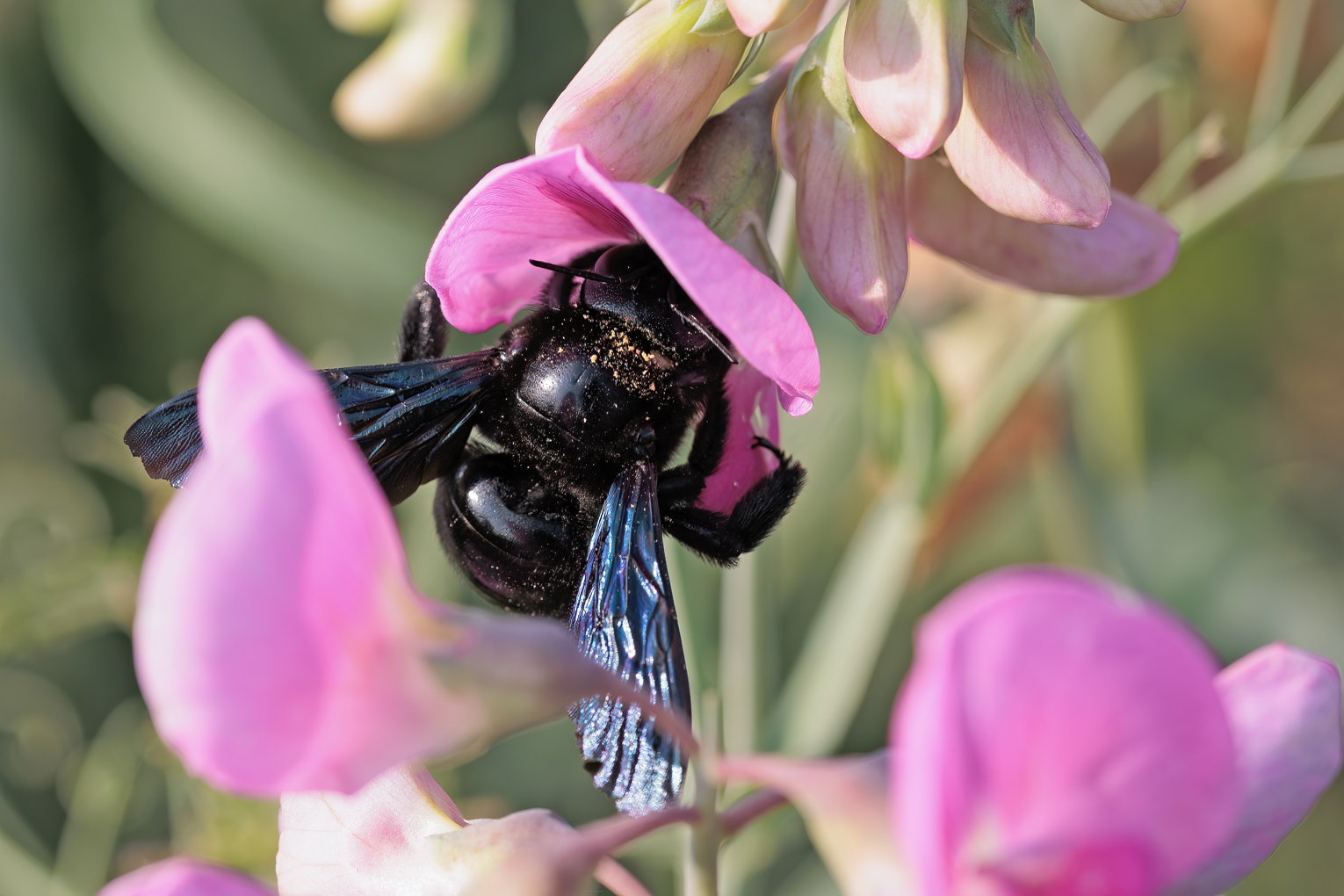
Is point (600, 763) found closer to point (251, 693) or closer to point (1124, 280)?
point (251, 693)

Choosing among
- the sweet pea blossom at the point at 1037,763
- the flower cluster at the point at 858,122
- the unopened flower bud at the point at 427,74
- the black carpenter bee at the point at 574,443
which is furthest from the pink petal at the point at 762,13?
the unopened flower bud at the point at 427,74

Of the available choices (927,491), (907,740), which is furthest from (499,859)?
(927,491)

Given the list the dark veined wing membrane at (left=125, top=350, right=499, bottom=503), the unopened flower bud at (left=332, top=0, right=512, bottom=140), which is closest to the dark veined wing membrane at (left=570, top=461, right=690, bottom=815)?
the dark veined wing membrane at (left=125, top=350, right=499, bottom=503)

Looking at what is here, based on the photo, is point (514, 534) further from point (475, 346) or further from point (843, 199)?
point (475, 346)

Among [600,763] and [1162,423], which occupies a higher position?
[600,763]

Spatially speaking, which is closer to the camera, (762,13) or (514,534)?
(762,13)

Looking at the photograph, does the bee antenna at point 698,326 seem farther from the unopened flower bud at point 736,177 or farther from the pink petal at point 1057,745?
the pink petal at point 1057,745

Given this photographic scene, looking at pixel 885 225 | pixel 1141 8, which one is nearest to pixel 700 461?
pixel 885 225
